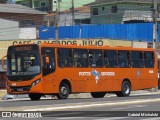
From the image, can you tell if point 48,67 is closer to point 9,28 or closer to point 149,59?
point 149,59

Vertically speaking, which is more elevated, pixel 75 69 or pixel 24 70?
pixel 24 70

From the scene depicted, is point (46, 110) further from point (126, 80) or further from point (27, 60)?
point (126, 80)

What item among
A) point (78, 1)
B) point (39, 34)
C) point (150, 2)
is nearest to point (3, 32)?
point (39, 34)

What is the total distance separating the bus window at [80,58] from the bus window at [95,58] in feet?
1.38

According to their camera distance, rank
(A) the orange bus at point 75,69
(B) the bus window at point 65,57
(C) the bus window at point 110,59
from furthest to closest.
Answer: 1. (C) the bus window at point 110,59
2. (B) the bus window at point 65,57
3. (A) the orange bus at point 75,69

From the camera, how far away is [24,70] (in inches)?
1091

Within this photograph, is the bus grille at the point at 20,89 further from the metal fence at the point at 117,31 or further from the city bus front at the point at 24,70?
the metal fence at the point at 117,31

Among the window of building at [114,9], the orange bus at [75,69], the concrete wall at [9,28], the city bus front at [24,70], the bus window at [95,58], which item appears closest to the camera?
the city bus front at [24,70]

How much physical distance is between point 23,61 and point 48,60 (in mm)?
1310

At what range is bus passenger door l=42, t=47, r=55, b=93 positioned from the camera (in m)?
27.7

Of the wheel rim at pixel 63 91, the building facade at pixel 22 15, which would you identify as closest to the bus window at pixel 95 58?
the wheel rim at pixel 63 91

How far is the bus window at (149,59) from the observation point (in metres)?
35.0

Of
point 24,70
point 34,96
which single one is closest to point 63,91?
point 34,96

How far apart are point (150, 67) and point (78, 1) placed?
82.4m
